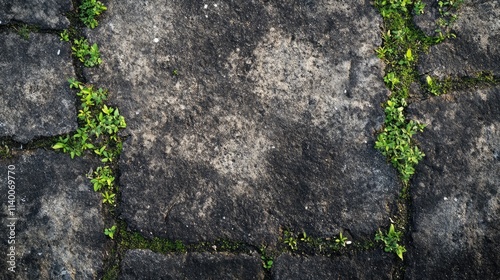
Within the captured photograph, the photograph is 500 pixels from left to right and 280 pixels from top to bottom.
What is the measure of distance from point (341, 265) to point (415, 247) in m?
0.40

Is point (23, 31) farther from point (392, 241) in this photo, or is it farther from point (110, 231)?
point (392, 241)

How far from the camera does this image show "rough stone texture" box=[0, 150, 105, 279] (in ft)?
8.00

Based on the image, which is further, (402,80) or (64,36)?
(402,80)

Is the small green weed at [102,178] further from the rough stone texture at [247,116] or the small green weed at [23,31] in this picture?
the small green weed at [23,31]

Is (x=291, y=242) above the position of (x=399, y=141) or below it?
below

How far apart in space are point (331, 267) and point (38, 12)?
6.71 ft

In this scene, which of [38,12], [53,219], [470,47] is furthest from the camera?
[470,47]

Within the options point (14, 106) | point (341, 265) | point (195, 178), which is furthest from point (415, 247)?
point (14, 106)

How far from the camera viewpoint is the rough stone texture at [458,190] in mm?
2547

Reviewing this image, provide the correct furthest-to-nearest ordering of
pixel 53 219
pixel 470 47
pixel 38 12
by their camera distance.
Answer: pixel 470 47 < pixel 38 12 < pixel 53 219

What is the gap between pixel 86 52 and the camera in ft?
8.41

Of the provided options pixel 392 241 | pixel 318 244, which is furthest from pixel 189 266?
pixel 392 241

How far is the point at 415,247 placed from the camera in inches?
101

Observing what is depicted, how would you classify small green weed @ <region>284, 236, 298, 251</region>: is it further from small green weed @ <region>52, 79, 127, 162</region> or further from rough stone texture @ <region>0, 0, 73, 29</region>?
rough stone texture @ <region>0, 0, 73, 29</region>
